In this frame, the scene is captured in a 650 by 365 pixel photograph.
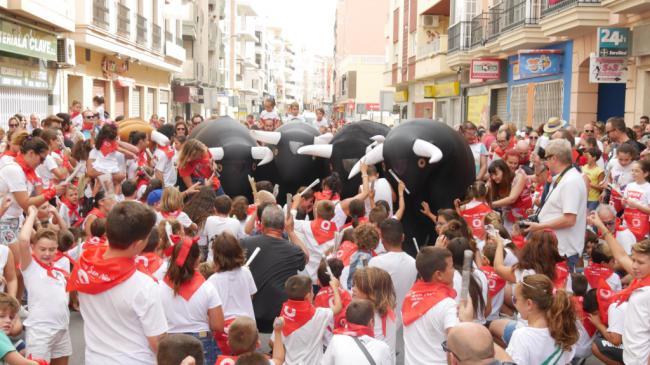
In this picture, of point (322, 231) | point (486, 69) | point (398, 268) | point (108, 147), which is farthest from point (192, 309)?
point (486, 69)

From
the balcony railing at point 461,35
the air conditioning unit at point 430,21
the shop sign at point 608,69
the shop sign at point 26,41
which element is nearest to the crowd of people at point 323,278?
the shop sign at point 608,69

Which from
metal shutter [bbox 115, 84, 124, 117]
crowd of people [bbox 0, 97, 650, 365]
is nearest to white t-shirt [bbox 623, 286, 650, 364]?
crowd of people [bbox 0, 97, 650, 365]

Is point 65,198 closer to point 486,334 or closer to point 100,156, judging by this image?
point 100,156

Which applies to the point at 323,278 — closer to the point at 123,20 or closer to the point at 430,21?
the point at 123,20

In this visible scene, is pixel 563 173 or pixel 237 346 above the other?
pixel 563 173

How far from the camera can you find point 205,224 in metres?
7.88

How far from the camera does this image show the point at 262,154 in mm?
12359

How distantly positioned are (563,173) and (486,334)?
13.6 ft

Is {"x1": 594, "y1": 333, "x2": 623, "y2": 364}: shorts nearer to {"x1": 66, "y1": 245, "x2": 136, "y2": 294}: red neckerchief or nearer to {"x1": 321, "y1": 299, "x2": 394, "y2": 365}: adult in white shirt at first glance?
{"x1": 321, "y1": 299, "x2": 394, "y2": 365}: adult in white shirt

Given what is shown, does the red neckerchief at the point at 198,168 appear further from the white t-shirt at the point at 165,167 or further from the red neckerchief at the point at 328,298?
the red neckerchief at the point at 328,298

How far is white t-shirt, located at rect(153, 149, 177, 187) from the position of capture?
461 inches

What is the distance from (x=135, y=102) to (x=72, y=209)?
80.6 feet

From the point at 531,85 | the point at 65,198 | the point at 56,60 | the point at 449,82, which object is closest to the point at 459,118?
the point at 449,82

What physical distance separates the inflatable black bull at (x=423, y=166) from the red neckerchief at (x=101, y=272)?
6.28 meters
